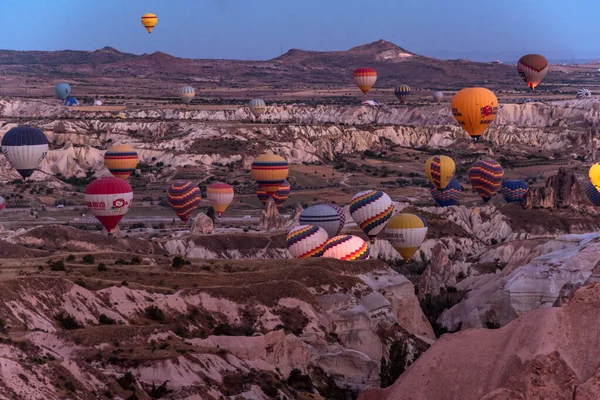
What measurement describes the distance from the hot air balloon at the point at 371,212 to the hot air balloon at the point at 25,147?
24422 millimetres

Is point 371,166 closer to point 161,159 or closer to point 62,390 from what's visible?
point 161,159

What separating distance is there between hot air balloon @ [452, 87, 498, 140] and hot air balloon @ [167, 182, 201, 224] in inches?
863

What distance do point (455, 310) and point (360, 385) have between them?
21.9 m

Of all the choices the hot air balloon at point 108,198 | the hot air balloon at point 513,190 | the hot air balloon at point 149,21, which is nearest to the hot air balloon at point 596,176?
the hot air balloon at point 513,190

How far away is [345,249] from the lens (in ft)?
221

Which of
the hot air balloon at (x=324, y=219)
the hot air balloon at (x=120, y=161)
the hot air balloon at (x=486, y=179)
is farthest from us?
the hot air balloon at (x=486, y=179)

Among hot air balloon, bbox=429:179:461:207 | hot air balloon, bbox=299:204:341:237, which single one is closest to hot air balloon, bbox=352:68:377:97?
hot air balloon, bbox=429:179:461:207

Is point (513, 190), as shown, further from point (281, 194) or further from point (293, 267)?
point (293, 267)

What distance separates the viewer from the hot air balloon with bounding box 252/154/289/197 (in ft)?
320

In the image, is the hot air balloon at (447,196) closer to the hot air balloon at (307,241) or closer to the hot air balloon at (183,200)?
the hot air balloon at (183,200)

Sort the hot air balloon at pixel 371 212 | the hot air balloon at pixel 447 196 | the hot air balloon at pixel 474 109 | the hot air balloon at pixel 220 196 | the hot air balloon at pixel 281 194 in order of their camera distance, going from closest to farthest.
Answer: the hot air balloon at pixel 371 212 → the hot air balloon at pixel 220 196 → the hot air balloon at pixel 281 194 → the hot air balloon at pixel 474 109 → the hot air balloon at pixel 447 196

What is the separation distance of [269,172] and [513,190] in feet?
68.9

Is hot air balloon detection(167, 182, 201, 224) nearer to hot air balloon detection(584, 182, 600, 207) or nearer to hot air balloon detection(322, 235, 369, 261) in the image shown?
hot air balloon detection(322, 235, 369, 261)

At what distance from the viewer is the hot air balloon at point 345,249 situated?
2628 inches
